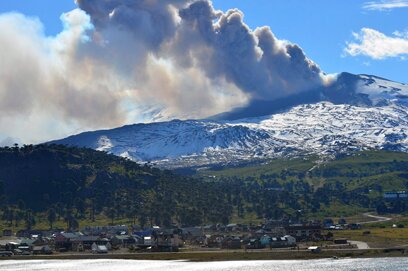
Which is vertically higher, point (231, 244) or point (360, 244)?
point (231, 244)

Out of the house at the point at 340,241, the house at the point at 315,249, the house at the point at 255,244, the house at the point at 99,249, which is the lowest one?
the house at the point at 315,249

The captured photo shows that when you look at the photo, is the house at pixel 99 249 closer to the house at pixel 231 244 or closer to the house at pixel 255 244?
the house at pixel 231 244

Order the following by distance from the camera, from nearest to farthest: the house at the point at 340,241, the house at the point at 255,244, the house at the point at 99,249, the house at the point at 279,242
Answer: the house at the point at 340,241
the house at the point at 279,242
the house at the point at 255,244
the house at the point at 99,249

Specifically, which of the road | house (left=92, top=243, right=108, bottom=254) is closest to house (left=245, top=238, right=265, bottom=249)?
the road

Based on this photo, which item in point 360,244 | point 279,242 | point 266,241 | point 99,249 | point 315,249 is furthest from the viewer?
point 266,241

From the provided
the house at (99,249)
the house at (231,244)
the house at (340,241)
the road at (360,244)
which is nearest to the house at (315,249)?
the road at (360,244)

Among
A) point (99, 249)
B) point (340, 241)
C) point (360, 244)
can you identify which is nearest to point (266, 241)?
point (340, 241)

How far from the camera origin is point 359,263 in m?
148

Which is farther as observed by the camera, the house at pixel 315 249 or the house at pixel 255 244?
the house at pixel 255 244

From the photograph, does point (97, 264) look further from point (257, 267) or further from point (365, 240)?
point (365, 240)

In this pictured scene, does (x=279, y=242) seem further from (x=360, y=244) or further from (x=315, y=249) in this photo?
(x=315, y=249)

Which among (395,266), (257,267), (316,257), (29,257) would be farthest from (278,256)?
(29,257)

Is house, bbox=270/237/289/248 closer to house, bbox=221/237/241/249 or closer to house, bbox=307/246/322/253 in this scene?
house, bbox=221/237/241/249

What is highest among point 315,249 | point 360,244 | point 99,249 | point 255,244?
point 99,249
